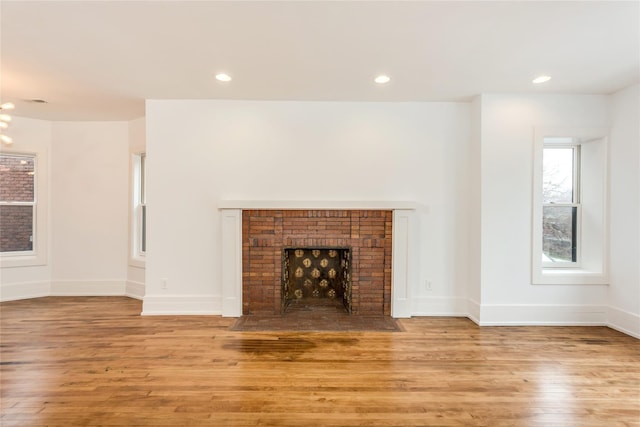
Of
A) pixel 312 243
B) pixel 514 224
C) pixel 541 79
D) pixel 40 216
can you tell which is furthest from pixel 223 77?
pixel 40 216

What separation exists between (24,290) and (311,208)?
14.5 feet

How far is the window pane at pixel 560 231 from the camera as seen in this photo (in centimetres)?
368

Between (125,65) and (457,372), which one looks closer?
(457,372)

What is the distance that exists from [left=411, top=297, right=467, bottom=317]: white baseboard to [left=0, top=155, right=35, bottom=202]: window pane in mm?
5650

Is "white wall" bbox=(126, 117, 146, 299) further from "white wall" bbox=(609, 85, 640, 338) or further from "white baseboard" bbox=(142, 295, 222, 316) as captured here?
"white wall" bbox=(609, 85, 640, 338)

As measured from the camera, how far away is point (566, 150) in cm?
372

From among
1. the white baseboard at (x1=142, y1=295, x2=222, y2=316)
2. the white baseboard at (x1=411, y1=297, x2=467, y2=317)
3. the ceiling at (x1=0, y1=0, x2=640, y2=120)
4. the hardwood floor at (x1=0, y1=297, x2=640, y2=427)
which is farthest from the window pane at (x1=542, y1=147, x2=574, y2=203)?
the white baseboard at (x1=142, y1=295, x2=222, y2=316)

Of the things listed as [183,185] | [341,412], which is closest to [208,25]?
[183,185]

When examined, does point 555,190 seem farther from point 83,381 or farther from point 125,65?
point 83,381

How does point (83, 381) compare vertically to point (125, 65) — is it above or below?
below

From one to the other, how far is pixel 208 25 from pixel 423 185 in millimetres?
2754

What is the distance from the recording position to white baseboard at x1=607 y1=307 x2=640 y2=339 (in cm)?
312

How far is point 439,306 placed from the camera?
3.70 m

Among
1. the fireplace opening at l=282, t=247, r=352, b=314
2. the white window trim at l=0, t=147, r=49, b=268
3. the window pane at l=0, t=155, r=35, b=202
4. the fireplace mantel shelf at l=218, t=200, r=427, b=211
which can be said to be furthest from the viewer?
the white window trim at l=0, t=147, r=49, b=268
